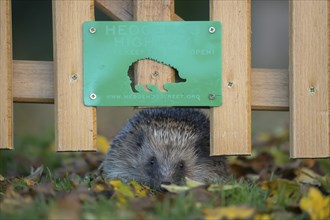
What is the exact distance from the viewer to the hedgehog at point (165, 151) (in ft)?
20.4

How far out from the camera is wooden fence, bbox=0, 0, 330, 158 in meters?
5.42

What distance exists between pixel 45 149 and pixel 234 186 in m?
4.42

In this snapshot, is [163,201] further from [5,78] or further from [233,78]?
[5,78]

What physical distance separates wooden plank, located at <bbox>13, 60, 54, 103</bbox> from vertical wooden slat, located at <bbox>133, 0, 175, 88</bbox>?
0.60m

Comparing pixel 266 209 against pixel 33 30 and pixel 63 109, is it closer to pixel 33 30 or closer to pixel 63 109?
pixel 63 109

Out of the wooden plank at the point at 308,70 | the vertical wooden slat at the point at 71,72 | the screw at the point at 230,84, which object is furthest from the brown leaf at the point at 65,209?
the wooden plank at the point at 308,70

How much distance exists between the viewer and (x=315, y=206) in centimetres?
425

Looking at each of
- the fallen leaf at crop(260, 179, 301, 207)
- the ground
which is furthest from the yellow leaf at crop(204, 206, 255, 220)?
the fallen leaf at crop(260, 179, 301, 207)

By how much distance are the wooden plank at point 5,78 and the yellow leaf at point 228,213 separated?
6.24ft

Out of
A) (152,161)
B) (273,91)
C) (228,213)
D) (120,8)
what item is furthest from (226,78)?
(228,213)

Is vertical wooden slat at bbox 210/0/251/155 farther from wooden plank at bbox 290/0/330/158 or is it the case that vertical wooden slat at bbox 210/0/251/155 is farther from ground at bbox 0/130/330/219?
ground at bbox 0/130/330/219

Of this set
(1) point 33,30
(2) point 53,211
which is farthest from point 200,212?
(1) point 33,30

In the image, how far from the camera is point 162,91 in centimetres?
547

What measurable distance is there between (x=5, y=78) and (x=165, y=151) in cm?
142
